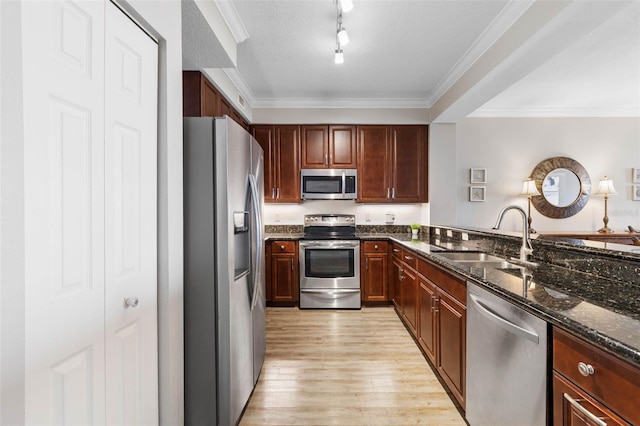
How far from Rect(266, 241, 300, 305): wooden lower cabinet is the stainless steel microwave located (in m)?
0.77

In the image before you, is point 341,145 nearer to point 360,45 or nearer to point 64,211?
point 360,45

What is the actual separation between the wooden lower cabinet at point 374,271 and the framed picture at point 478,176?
1.92m

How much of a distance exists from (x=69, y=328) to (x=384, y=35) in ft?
9.43

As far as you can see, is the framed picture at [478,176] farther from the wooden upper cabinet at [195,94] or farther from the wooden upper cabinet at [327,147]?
the wooden upper cabinet at [195,94]

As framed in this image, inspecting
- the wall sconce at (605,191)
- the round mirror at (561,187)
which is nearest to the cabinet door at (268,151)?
the round mirror at (561,187)

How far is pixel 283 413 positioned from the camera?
1990 mm

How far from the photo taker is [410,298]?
3.12 metres

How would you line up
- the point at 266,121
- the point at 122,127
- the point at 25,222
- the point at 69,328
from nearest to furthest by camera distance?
the point at 25,222 → the point at 69,328 → the point at 122,127 → the point at 266,121

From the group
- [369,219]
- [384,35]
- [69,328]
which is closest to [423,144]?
[369,219]

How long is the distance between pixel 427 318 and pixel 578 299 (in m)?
1.41

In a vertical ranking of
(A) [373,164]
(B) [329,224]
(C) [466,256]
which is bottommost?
(C) [466,256]

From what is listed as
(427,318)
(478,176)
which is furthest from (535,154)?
(427,318)

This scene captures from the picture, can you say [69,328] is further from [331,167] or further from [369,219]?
[369,219]

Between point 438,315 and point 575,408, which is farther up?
point 575,408
